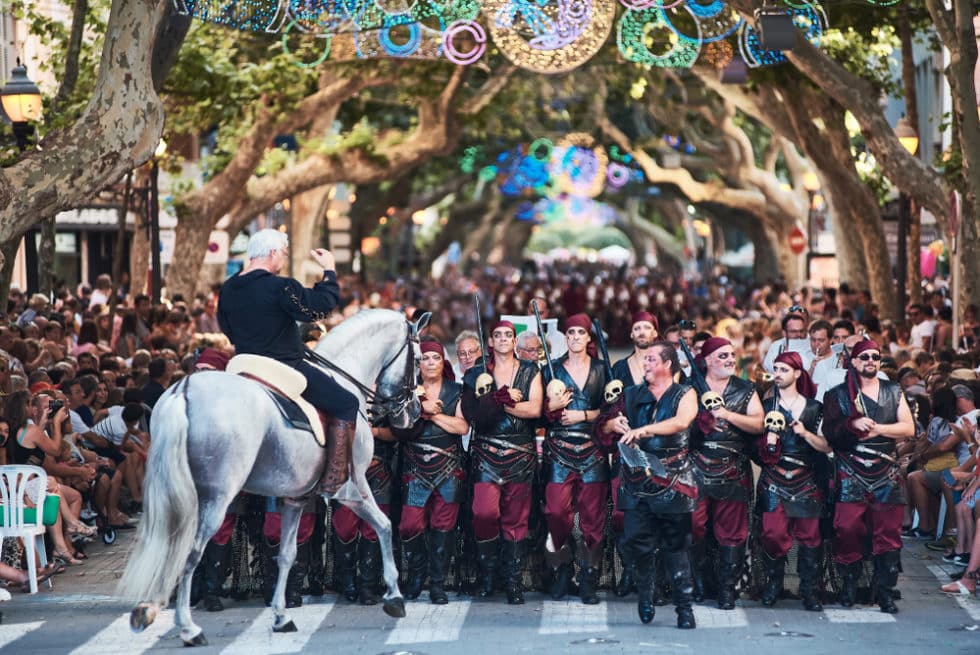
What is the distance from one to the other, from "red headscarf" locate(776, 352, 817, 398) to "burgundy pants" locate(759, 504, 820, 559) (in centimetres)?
83

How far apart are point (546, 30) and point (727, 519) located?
8.15 m

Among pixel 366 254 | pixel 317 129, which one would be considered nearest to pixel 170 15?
pixel 317 129

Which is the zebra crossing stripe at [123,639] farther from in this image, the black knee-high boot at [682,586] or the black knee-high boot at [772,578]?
the black knee-high boot at [772,578]

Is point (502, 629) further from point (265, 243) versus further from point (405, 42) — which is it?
point (405, 42)

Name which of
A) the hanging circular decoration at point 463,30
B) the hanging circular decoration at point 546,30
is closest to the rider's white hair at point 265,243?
the hanging circular decoration at point 546,30

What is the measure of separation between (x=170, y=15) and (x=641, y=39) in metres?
5.44

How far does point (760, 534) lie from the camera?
39.5 ft

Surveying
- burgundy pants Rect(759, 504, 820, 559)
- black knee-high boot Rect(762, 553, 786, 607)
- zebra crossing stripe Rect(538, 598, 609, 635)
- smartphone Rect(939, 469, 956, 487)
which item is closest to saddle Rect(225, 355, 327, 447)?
zebra crossing stripe Rect(538, 598, 609, 635)

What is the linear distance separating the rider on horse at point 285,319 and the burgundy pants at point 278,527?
2.78 feet

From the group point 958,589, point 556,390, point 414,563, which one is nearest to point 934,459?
point 958,589

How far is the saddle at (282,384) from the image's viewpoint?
35.5 ft

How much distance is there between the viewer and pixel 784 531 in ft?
38.9

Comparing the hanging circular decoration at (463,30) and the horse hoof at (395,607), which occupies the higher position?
the hanging circular decoration at (463,30)

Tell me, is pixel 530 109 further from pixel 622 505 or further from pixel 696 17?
pixel 622 505
